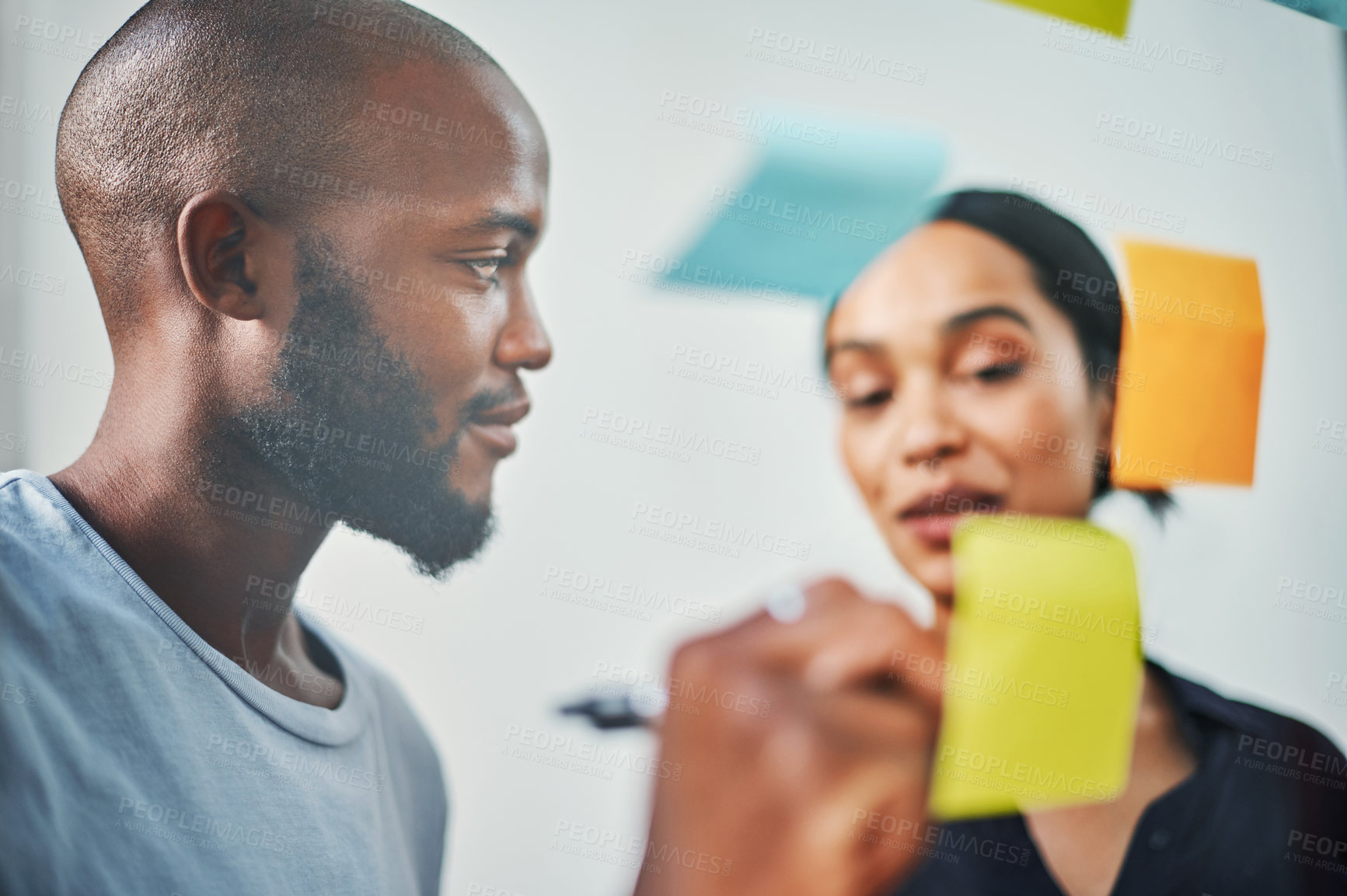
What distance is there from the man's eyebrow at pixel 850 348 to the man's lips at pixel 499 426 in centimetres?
44

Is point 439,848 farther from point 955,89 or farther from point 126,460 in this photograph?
point 955,89

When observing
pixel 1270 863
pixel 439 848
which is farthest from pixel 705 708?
pixel 1270 863

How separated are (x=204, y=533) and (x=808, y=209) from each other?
2.98 ft

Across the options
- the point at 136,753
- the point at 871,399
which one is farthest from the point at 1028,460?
the point at 136,753

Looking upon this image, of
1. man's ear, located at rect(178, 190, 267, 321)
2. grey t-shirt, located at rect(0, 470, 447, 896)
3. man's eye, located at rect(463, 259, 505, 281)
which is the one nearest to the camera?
grey t-shirt, located at rect(0, 470, 447, 896)

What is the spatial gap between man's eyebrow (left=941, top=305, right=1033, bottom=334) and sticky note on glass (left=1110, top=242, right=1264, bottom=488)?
21 centimetres

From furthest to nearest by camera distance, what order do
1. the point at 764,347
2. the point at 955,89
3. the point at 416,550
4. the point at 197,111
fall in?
the point at 955,89 < the point at 764,347 < the point at 416,550 < the point at 197,111

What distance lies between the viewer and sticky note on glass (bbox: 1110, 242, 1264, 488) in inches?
56.7

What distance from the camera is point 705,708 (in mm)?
1231

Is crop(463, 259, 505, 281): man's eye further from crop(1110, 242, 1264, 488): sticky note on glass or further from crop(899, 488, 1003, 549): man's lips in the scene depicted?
crop(1110, 242, 1264, 488): sticky note on glass

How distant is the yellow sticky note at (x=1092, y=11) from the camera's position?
4.82ft

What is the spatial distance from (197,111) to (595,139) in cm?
49

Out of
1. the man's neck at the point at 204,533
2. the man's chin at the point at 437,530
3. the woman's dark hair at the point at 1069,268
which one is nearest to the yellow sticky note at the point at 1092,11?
the woman's dark hair at the point at 1069,268

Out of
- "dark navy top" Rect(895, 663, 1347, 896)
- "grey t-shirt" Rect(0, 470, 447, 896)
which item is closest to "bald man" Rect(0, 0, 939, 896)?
"grey t-shirt" Rect(0, 470, 447, 896)
